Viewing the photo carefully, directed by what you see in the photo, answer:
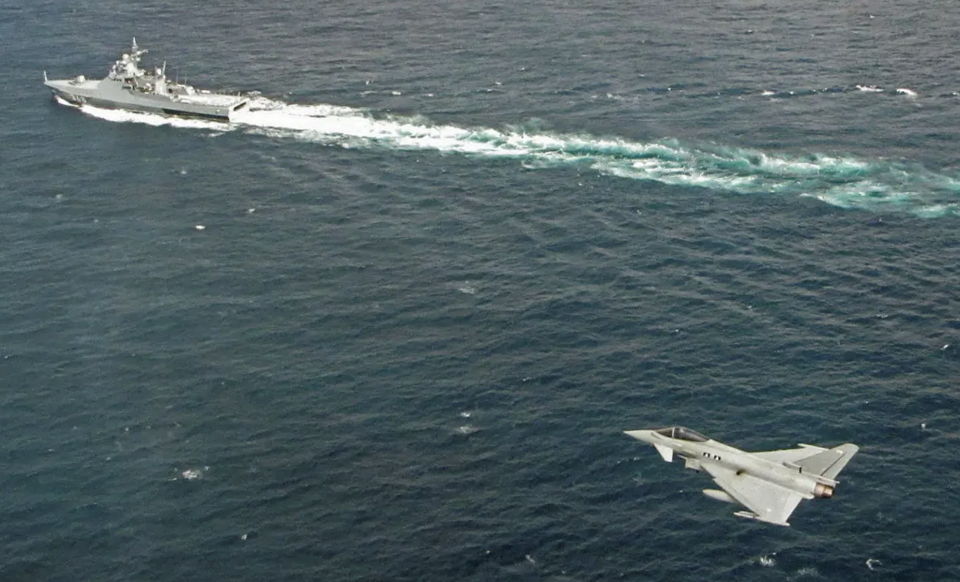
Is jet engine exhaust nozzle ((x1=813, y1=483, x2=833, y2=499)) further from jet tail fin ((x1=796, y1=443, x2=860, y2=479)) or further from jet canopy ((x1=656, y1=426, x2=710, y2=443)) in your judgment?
jet canopy ((x1=656, y1=426, x2=710, y2=443))

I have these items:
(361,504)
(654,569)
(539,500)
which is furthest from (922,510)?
(361,504)

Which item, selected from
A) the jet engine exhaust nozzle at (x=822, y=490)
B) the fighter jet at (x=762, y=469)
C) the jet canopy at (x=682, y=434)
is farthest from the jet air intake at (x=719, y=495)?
the jet engine exhaust nozzle at (x=822, y=490)

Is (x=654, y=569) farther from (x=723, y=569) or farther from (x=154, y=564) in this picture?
(x=154, y=564)

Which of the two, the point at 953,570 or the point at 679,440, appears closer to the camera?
the point at 953,570

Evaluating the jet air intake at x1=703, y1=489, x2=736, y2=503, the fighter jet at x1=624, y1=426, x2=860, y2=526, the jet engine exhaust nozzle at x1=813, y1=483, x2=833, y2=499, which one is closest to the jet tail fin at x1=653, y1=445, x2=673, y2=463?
the fighter jet at x1=624, y1=426, x2=860, y2=526

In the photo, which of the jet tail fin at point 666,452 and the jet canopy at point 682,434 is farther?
the jet tail fin at point 666,452

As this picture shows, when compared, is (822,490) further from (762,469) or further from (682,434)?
(682,434)

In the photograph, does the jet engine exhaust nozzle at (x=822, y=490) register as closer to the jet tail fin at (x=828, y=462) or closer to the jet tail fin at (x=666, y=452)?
the jet tail fin at (x=828, y=462)
